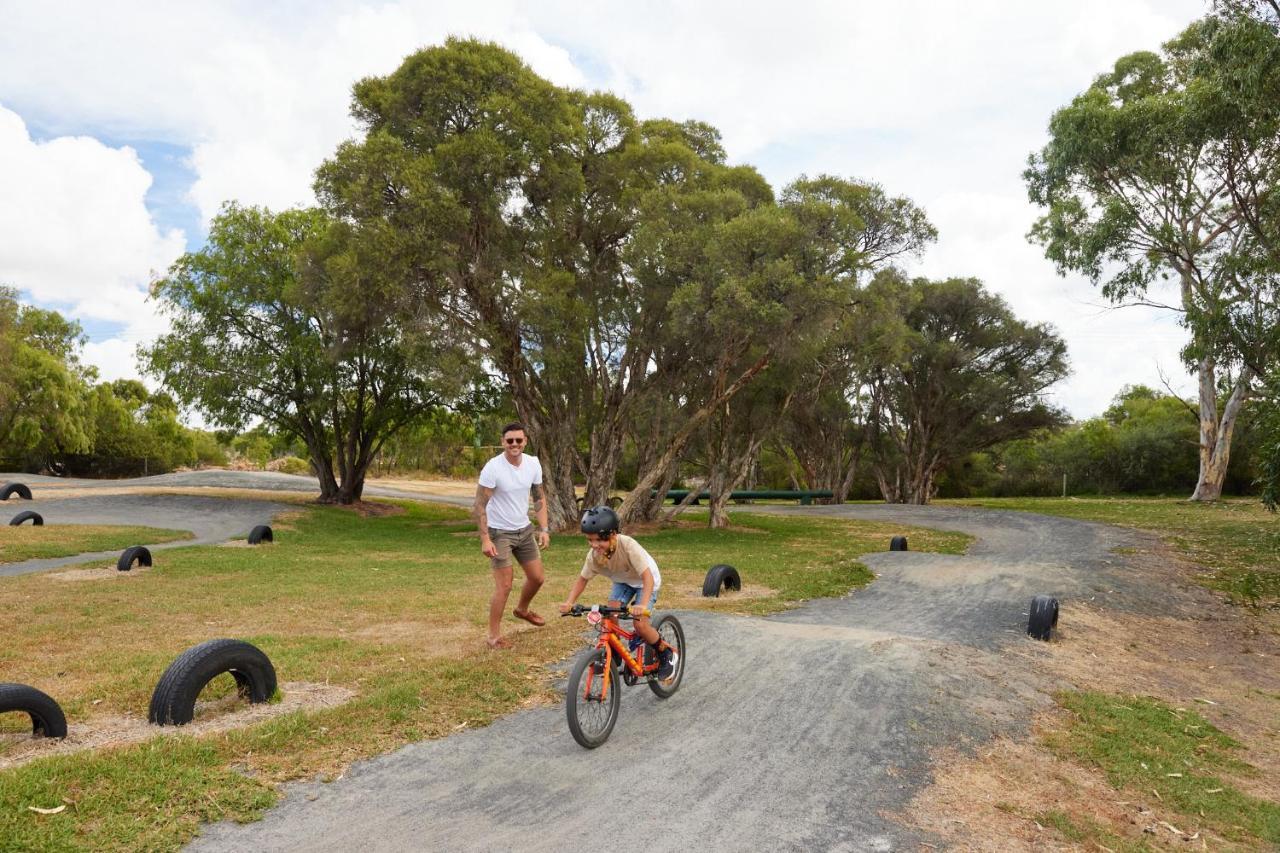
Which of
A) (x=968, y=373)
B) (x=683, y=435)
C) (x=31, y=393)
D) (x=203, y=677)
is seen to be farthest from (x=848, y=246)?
(x=31, y=393)

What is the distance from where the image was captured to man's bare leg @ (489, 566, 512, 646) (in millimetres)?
7508

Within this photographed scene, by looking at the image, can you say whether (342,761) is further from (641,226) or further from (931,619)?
(641,226)

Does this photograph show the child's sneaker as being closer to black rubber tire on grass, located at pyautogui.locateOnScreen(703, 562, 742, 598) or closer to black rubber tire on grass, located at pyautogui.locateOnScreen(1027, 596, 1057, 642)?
black rubber tire on grass, located at pyautogui.locateOnScreen(703, 562, 742, 598)

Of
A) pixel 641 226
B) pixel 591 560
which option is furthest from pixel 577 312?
pixel 591 560

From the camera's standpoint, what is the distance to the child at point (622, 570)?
5871 mm

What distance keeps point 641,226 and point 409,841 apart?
17133mm

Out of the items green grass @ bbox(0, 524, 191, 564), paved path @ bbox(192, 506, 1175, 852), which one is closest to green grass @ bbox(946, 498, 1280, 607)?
paved path @ bbox(192, 506, 1175, 852)

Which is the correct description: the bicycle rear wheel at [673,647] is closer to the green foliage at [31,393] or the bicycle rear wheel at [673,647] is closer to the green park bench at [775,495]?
the green park bench at [775,495]

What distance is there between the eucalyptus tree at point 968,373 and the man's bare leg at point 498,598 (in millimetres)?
29803

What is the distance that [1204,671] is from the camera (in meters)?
9.20

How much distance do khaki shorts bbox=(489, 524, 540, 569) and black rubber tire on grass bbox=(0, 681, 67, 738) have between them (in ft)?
11.2

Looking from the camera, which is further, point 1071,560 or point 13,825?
point 1071,560

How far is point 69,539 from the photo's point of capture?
58.6 ft

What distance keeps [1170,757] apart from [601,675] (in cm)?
451
